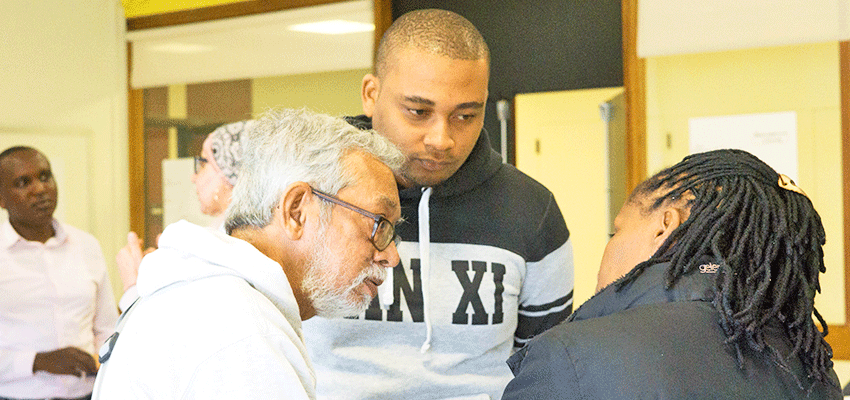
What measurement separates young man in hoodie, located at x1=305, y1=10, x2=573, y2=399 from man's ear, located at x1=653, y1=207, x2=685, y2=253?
0.52m

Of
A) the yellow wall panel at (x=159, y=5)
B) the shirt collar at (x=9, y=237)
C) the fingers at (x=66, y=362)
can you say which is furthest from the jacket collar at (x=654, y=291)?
the yellow wall panel at (x=159, y=5)

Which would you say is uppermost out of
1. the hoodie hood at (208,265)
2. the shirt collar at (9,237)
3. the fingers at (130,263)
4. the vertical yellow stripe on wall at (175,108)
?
the vertical yellow stripe on wall at (175,108)

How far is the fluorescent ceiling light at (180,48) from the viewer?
438 cm

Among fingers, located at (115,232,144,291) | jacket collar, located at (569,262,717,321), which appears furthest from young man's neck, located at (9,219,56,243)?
jacket collar, located at (569,262,717,321)

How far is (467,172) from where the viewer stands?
170 cm

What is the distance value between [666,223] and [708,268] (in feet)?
0.39

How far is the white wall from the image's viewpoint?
13.4 ft

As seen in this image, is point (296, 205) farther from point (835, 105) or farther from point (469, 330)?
point (835, 105)

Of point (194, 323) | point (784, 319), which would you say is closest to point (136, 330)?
point (194, 323)

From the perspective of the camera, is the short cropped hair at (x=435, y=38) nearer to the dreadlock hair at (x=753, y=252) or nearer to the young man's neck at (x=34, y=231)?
the dreadlock hair at (x=753, y=252)

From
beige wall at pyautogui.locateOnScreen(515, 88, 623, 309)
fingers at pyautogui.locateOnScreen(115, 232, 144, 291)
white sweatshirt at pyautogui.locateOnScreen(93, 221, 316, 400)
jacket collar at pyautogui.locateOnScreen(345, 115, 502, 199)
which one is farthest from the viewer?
beige wall at pyautogui.locateOnScreen(515, 88, 623, 309)

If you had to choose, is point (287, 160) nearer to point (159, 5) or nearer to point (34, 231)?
point (34, 231)

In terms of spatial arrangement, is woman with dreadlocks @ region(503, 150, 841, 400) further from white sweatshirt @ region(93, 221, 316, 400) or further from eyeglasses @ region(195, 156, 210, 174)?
eyeglasses @ region(195, 156, 210, 174)

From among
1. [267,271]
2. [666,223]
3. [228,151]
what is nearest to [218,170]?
[228,151]
